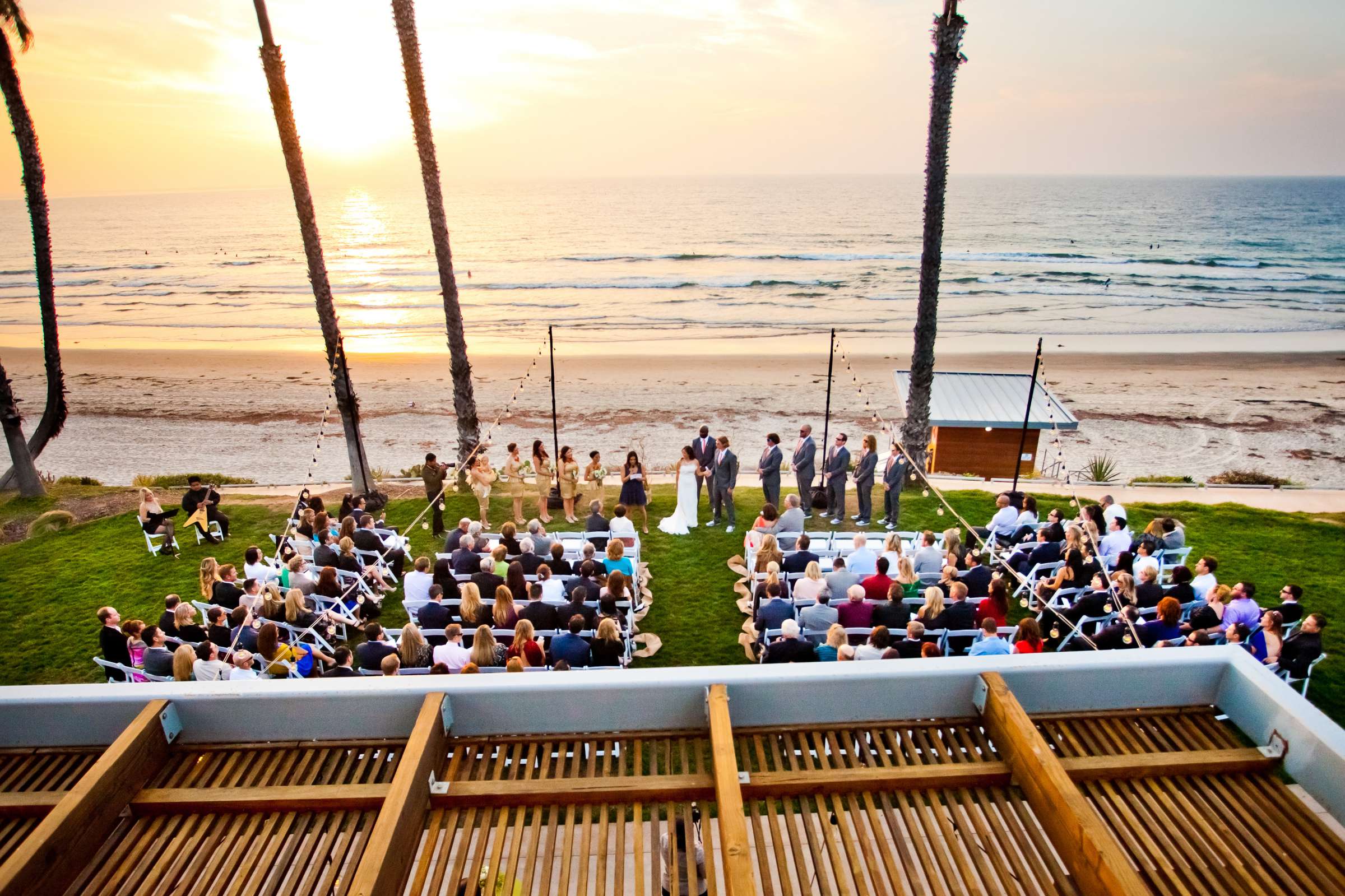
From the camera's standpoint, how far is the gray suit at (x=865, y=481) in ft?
39.0

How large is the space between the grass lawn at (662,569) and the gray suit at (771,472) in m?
0.56

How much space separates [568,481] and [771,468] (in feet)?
11.0

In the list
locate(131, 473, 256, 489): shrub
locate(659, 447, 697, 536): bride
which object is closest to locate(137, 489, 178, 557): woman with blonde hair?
locate(131, 473, 256, 489): shrub

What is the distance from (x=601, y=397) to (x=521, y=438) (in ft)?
17.7

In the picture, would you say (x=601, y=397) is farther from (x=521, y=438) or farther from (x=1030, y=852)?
(x=1030, y=852)

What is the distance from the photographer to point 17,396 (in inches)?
1014

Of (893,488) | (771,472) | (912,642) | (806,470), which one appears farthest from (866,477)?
(912,642)

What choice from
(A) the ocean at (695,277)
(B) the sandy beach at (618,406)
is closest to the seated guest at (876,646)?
(B) the sandy beach at (618,406)

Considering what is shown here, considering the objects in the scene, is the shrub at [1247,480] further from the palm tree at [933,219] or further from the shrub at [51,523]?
the shrub at [51,523]

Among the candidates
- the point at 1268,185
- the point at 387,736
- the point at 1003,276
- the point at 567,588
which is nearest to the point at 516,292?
the point at 1003,276

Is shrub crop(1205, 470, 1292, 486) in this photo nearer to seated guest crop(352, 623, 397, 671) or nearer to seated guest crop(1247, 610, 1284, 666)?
seated guest crop(1247, 610, 1284, 666)

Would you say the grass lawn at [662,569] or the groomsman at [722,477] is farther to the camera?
the groomsman at [722,477]

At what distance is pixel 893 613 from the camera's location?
7.61 meters

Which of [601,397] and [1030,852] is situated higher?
[1030,852]
